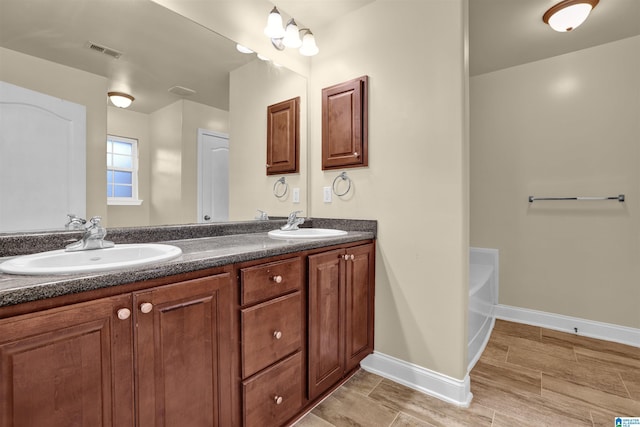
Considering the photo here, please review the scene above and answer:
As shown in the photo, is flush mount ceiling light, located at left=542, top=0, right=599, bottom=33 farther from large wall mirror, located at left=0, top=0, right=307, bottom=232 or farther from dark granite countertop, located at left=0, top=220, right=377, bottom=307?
dark granite countertop, located at left=0, top=220, right=377, bottom=307

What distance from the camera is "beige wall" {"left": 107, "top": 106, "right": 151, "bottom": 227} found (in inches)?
52.3

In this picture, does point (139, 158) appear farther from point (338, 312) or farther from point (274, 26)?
point (338, 312)

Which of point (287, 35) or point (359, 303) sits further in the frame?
point (287, 35)

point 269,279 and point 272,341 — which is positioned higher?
point 269,279

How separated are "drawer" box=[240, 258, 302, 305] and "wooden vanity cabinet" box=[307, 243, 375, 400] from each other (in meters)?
0.11

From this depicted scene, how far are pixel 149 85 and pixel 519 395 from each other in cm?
260

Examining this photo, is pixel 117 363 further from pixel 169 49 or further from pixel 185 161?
pixel 169 49

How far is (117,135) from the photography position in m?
1.34

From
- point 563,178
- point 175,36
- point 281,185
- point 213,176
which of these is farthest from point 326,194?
point 563,178

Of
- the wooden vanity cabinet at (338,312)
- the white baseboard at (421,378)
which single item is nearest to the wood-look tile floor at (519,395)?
the white baseboard at (421,378)

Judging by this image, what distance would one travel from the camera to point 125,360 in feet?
2.69

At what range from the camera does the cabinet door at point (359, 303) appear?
1.70 meters

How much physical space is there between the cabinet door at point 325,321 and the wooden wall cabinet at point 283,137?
90 cm

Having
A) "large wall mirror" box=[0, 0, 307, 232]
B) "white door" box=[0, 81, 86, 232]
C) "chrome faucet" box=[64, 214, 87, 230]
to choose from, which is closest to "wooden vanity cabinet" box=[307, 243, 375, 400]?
"large wall mirror" box=[0, 0, 307, 232]
